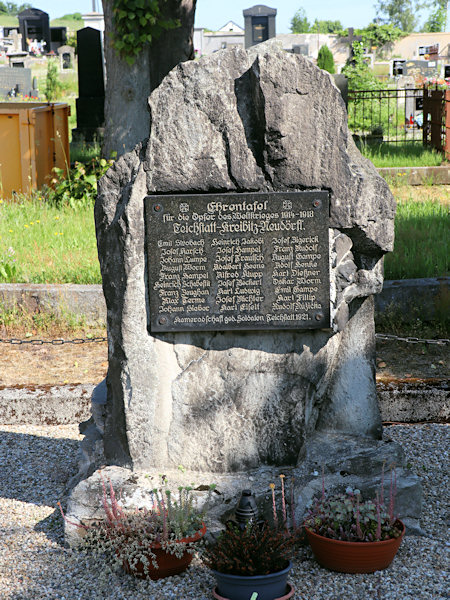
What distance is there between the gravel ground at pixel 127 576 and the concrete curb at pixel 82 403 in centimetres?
61

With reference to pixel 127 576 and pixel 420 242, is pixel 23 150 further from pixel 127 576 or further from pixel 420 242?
pixel 127 576

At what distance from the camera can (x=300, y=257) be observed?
3377mm

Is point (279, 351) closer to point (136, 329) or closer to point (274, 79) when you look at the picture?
point (136, 329)

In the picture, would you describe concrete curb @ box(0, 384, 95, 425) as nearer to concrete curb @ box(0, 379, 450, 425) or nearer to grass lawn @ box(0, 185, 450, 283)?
concrete curb @ box(0, 379, 450, 425)

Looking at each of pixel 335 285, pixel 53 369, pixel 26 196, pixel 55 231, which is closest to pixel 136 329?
pixel 335 285

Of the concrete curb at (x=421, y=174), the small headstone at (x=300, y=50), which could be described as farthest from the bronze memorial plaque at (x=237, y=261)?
the small headstone at (x=300, y=50)

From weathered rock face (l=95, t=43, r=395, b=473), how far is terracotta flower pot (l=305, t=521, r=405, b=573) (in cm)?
48

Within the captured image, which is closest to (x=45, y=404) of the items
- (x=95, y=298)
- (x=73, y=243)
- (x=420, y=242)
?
(x=95, y=298)

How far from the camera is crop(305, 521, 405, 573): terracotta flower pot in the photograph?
3.08 metres

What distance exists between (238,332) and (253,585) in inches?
44.4

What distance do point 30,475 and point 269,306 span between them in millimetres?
1899

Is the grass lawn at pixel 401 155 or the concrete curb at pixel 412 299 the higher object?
the grass lawn at pixel 401 155

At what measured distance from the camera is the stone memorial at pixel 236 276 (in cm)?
329

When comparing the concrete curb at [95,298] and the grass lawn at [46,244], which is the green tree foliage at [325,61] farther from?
the concrete curb at [95,298]
